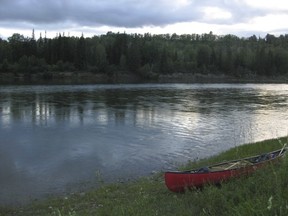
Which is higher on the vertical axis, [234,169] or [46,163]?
[234,169]

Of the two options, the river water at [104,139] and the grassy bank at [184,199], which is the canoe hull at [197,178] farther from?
the river water at [104,139]

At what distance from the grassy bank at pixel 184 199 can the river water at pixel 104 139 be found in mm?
2170

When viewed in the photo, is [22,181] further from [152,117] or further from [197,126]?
[152,117]

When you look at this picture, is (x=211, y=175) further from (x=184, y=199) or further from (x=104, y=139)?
(x=104, y=139)

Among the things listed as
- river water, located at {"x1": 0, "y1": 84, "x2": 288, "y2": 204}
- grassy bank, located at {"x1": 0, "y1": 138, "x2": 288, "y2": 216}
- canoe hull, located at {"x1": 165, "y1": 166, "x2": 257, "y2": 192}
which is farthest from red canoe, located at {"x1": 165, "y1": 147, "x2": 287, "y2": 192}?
river water, located at {"x1": 0, "y1": 84, "x2": 288, "y2": 204}

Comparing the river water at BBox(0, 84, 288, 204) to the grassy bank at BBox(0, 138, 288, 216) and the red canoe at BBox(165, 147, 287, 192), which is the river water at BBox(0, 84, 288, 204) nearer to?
the grassy bank at BBox(0, 138, 288, 216)

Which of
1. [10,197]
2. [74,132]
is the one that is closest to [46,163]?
[10,197]

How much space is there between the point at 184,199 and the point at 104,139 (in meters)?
21.7

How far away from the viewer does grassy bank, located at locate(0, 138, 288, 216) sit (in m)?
7.92

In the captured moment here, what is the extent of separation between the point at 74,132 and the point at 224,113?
22.3 metres

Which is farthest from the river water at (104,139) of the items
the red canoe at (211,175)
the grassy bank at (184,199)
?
the red canoe at (211,175)

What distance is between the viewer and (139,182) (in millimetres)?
19703

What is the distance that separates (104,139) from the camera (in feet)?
110

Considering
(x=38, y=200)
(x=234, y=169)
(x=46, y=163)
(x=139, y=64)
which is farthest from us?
(x=139, y=64)
